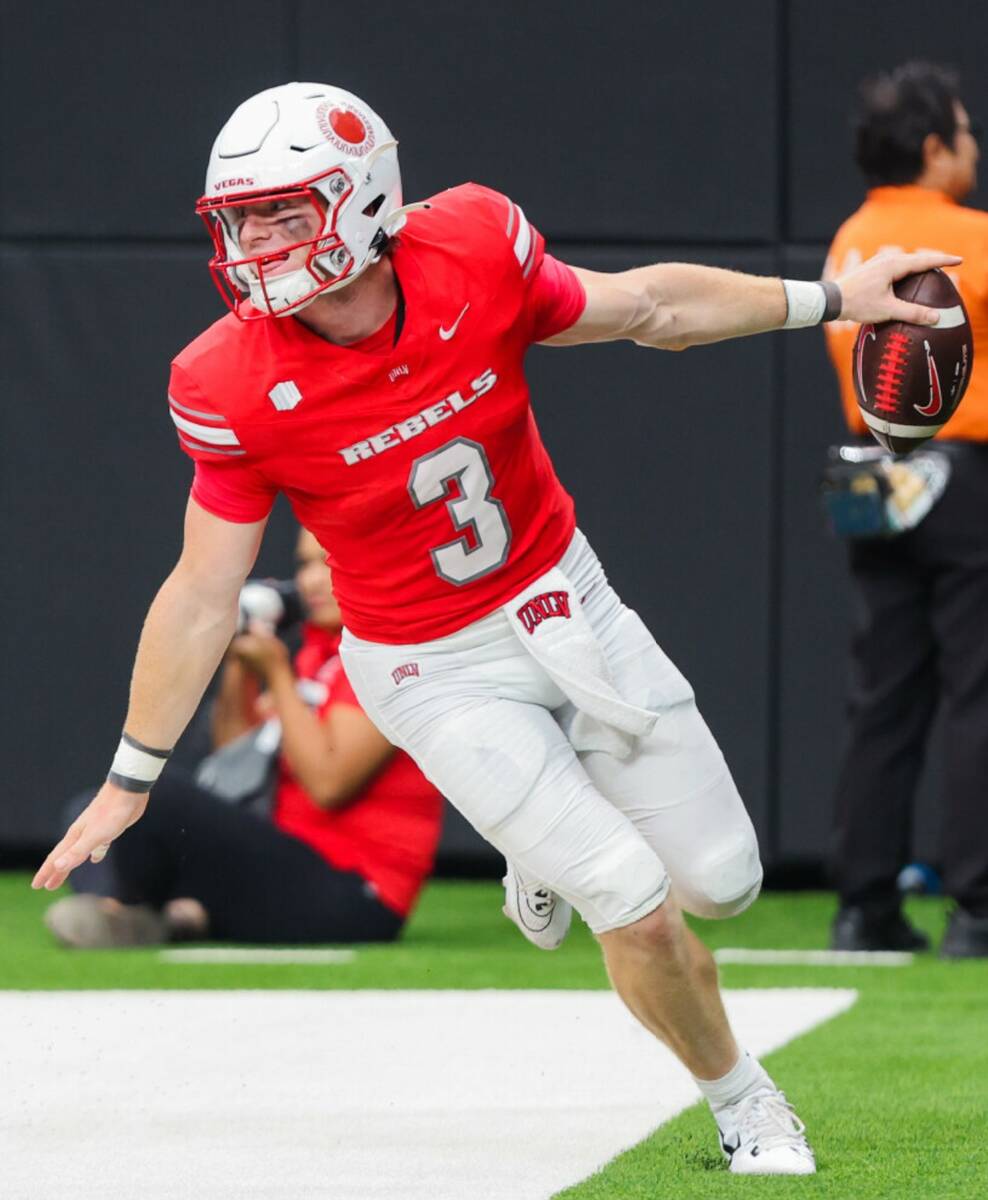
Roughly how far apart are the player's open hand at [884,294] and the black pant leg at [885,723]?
2.17m

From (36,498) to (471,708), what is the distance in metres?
4.72

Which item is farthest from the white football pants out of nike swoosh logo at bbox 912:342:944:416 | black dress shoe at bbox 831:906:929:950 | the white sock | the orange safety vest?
black dress shoe at bbox 831:906:929:950

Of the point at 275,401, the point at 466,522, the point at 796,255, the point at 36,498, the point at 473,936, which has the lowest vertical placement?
the point at 473,936

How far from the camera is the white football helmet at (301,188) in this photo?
12.2 feet

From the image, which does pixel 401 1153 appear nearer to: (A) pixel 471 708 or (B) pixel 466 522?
(A) pixel 471 708

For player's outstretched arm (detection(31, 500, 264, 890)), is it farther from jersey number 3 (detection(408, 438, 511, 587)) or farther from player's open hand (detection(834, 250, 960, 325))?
player's open hand (detection(834, 250, 960, 325))

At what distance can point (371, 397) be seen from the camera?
3.80 metres

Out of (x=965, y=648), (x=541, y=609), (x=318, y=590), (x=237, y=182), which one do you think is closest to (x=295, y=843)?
(x=318, y=590)

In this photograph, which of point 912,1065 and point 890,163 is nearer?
point 912,1065

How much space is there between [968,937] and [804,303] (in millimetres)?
2639

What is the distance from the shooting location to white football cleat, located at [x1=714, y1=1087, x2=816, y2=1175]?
12.4 feet

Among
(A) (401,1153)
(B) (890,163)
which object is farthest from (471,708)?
(B) (890,163)

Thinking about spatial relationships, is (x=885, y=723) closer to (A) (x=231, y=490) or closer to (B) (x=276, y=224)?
(A) (x=231, y=490)

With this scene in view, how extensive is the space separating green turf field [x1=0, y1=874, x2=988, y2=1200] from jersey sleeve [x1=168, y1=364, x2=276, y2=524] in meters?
1.23
